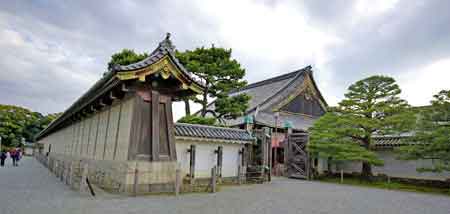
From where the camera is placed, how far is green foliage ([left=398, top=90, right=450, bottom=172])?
12031 mm

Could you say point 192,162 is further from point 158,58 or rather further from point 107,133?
point 158,58

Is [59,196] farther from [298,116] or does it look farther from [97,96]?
[298,116]

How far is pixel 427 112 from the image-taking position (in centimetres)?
1309

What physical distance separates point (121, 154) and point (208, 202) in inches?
123

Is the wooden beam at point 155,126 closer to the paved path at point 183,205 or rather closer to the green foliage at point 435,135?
the paved path at point 183,205

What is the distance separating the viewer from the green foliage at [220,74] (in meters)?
17.2

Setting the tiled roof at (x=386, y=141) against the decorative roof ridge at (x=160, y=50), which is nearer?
the decorative roof ridge at (x=160, y=50)

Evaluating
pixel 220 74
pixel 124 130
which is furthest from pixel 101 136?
pixel 220 74

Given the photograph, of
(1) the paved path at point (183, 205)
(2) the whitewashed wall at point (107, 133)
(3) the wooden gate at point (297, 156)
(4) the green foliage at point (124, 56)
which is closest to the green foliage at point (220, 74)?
(4) the green foliage at point (124, 56)

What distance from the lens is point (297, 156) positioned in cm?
1962

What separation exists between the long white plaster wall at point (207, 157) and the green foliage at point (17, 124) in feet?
142

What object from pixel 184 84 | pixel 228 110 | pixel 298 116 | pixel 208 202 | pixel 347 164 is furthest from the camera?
pixel 298 116

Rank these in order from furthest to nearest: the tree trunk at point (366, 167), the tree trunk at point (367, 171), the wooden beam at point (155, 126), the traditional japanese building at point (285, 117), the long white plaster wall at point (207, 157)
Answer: the traditional japanese building at point (285, 117) → the tree trunk at point (367, 171) → the tree trunk at point (366, 167) → the long white plaster wall at point (207, 157) → the wooden beam at point (155, 126)

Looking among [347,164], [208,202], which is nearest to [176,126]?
[208,202]
